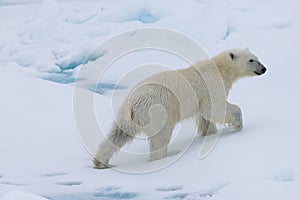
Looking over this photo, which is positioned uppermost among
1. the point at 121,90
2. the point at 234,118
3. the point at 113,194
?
the point at 121,90

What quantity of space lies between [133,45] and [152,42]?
25 centimetres

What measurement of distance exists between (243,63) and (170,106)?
860 mm

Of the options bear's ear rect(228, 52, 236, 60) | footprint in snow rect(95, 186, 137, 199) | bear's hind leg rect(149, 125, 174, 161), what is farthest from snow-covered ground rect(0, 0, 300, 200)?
bear's ear rect(228, 52, 236, 60)

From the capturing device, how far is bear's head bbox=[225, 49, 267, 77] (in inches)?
185

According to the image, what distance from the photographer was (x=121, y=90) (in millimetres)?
5859

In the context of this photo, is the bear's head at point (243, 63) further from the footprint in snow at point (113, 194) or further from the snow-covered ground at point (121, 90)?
the footprint in snow at point (113, 194)

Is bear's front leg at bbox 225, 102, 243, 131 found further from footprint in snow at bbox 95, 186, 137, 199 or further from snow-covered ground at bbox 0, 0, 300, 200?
footprint in snow at bbox 95, 186, 137, 199

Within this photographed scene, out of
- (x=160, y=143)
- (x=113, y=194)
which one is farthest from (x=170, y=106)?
(x=113, y=194)

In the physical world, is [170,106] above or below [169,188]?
above

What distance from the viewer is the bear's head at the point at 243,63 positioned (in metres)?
4.69

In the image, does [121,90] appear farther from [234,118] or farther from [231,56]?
[234,118]

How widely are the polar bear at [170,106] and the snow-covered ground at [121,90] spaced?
19 centimetres

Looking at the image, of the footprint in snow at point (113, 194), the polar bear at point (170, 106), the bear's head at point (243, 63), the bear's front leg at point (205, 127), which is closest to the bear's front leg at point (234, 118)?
the polar bear at point (170, 106)

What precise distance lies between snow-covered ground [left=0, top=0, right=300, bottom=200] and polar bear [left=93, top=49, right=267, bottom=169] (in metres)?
0.19
